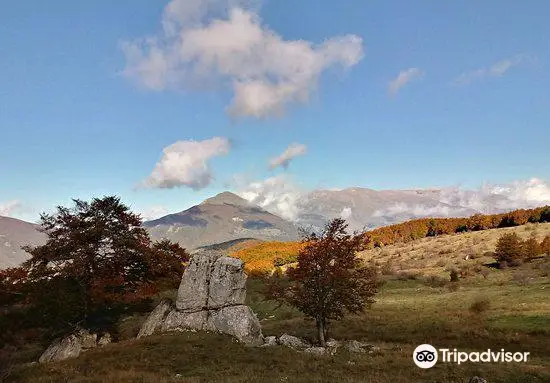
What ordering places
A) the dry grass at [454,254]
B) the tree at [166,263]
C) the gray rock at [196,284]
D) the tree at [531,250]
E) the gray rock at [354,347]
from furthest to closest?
the dry grass at [454,254] < the tree at [531,250] < the tree at [166,263] < the gray rock at [196,284] < the gray rock at [354,347]

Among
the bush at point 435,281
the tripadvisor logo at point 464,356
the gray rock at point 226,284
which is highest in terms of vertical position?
the gray rock at point 226,284

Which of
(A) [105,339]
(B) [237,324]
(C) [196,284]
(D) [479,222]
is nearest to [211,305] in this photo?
(C) [196,284]

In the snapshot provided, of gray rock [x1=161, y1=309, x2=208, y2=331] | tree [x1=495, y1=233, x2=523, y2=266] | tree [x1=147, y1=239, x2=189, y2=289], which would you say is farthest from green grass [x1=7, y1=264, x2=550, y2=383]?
tree [x1=495, y1=233, x2=523, y2=266]

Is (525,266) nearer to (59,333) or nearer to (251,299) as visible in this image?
(251,299)

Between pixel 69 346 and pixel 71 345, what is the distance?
20 centimetres

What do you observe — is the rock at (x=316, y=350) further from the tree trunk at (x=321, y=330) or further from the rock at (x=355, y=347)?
the tree trunk at (x=321, y=330)

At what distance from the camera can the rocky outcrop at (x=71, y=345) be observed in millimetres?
31969

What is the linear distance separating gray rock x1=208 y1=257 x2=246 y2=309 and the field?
3.90 meters

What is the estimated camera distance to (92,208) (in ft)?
124

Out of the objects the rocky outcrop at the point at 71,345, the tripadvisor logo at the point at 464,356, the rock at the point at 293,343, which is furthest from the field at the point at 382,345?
the rock at the point at 293,343

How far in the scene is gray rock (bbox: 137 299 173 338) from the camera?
35.3 m

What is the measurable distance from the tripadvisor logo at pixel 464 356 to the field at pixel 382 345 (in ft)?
2.64

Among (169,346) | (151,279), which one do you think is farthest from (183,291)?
(169,346)

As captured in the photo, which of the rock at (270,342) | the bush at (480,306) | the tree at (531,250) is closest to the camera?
the rock at (270,342)
